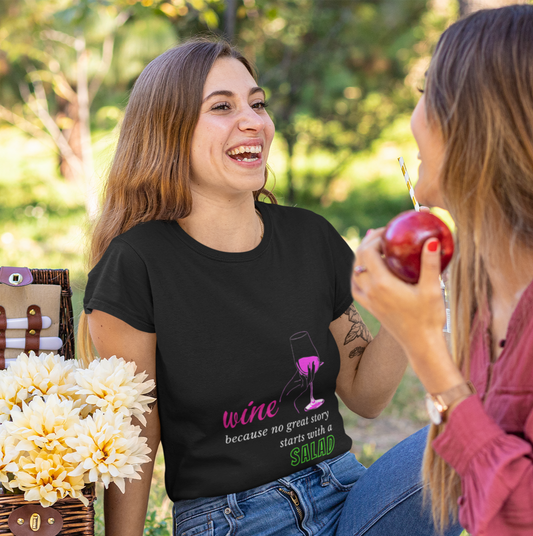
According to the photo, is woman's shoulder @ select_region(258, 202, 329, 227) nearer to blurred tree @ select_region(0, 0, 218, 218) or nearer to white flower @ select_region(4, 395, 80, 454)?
white flower @ select_region(4, 395, 80, 454)

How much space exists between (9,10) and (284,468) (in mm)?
9765

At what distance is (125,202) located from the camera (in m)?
1.86

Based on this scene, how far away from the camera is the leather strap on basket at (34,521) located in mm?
1335

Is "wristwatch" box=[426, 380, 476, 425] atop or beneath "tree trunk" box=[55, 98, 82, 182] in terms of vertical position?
beneath

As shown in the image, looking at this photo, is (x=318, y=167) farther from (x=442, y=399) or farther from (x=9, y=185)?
(x=442, y=399)

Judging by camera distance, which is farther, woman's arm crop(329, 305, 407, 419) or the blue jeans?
woman's arm crop(329, 305, 407, 419)

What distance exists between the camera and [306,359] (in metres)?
1.79

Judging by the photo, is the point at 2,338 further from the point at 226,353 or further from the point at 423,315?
the point at 423,315

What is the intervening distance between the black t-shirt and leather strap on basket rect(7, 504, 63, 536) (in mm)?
365

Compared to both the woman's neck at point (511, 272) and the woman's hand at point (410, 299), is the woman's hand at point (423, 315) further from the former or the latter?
the woman's neck at point (511, 272)

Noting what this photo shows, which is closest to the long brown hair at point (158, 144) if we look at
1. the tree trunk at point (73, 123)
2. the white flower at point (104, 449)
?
the white flower at point (104, 449)

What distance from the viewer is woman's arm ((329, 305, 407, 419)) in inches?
73.2

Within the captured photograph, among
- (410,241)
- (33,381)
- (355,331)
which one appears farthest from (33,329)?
(410,241)

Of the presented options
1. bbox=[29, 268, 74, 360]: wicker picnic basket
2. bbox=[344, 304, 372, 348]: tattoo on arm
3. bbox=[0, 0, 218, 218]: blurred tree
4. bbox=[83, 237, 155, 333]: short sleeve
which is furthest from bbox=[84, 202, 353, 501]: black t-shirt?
bbox=[0, 0, 218, 218]: blurred tree
